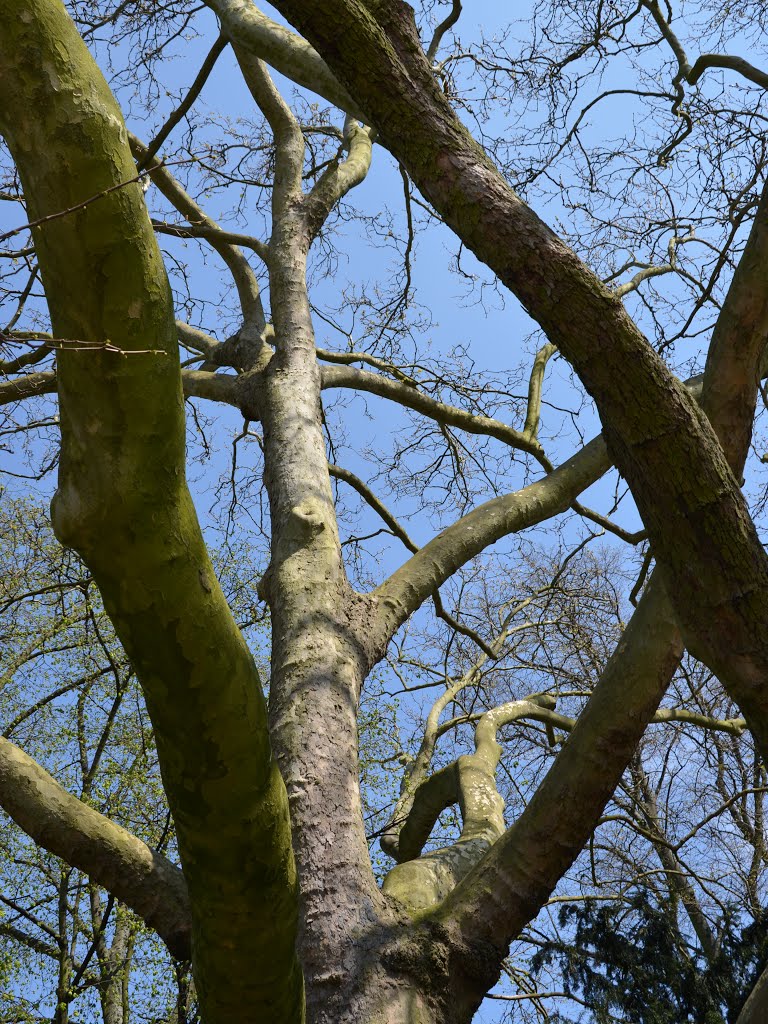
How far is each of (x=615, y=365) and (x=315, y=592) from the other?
175 centimetres

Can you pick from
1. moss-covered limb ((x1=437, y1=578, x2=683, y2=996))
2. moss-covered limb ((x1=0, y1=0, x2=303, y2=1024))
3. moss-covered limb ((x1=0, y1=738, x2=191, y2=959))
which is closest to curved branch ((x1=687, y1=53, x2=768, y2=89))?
moss-covered limb ((x1=437, y1=578, x2=683, y2=996))

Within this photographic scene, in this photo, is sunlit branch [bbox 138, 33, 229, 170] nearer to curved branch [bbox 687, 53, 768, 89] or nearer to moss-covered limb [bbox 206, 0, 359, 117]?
moss-covered limb [bbox 206, 0, 359, 117]

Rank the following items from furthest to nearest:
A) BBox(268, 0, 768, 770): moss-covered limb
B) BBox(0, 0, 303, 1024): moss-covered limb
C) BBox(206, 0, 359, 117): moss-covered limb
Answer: BBox(206, 0, 359, 117): moss-covered limb
BBox(268, 0, 768, 770): moss-covered limb
BBox(0, 0, 303, 1024): moss-covered limb

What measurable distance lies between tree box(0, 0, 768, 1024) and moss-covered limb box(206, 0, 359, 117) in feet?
0.14

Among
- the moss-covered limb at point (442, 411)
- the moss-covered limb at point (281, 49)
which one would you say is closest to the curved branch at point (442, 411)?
the moss-covered limb at point (442, 411)

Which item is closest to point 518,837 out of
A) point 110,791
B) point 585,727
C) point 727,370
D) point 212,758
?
point 585,727

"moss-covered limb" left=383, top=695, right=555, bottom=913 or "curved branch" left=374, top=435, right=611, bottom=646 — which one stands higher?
"curved branch" left=374, top=435, right=611, bottom=646

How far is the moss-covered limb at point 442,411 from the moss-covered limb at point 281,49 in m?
1.68

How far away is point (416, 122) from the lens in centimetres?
190

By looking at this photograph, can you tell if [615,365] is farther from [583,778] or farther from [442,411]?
[442,411]

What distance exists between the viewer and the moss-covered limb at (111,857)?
2330mm

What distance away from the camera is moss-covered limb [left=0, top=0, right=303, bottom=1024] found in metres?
1.24

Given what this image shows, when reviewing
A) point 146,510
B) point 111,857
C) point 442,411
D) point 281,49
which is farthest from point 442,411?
point 146,510

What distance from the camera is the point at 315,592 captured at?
3232 millimetres
